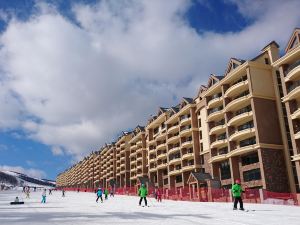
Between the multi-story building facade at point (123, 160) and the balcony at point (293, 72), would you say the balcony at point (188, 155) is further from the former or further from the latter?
the multi-story building facade at point (123, 160)

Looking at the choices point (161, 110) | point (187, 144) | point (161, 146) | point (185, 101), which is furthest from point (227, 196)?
point (161, 110)

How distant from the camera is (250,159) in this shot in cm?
4441

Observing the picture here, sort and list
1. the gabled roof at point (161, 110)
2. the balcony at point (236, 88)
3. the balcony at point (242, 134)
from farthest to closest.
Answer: the gabled roof at point (161, 110), the balcony at point (236, 88), the balcony at point (242, 134)

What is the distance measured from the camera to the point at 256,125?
1656 inches

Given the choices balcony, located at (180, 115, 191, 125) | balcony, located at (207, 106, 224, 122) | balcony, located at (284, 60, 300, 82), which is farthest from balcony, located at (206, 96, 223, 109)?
balcony, located at (284, 60, 300, 82)

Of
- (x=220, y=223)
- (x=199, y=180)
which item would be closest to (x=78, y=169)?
(x=199, y=180)

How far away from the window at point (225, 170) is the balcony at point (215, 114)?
7044 mm

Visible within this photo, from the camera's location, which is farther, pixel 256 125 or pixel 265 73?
pixel 265 73

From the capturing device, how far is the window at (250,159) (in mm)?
43438

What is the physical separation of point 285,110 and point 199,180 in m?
16.1

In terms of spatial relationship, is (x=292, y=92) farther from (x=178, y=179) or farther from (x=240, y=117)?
(x=178, y=179)

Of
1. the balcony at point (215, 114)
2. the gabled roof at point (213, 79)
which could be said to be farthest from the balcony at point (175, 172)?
the gabled roof at point (213, 79)

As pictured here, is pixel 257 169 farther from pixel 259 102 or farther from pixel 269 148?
pixel 259 102

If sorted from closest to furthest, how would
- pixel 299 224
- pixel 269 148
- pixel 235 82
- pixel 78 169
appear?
pixel 299 224
pixel 269 148
pixel 235 82
pixel 78 169
